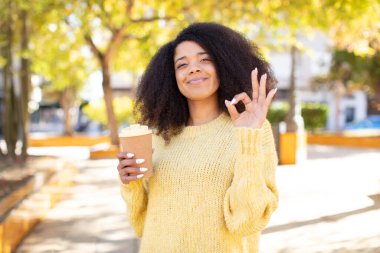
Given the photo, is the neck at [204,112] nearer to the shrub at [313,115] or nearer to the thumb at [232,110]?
the thumb at [232,110]

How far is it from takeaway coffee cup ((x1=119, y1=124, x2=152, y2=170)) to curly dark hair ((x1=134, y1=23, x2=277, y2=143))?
0.23m

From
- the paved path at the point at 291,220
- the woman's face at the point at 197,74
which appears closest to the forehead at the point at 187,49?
the woman's face at the point at 197,74

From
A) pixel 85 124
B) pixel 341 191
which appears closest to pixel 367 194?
pixel 341 191

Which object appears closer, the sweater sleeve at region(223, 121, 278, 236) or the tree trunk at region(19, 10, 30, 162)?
the sweater sleeve at region(223, 121, 278, 236)

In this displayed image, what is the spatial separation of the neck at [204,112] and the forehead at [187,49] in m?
0.21

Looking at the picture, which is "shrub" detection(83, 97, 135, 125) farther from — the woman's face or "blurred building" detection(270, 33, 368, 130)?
the woman's face

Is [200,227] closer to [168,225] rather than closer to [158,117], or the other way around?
[168,225]

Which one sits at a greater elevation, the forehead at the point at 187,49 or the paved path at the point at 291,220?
the forehead at the point at 187,49

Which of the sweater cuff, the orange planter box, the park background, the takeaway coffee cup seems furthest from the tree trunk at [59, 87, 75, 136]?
the sweater cuff

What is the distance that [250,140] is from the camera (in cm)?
191

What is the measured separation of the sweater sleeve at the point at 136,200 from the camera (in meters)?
2.21

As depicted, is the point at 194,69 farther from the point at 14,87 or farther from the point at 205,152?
the point at 14,87

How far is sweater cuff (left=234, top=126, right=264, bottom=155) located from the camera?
6.25 ft

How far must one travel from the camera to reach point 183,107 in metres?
2.37
